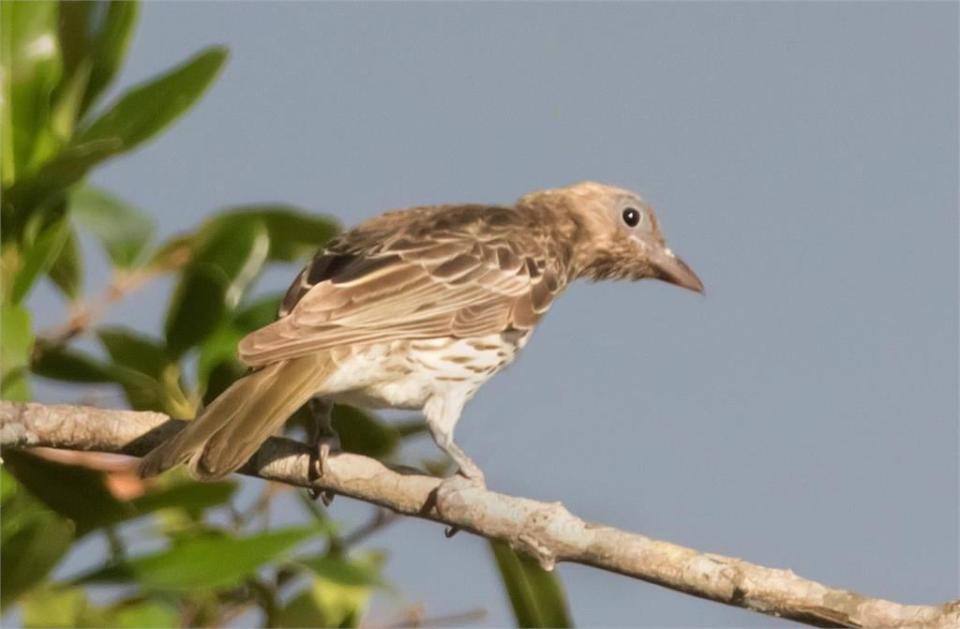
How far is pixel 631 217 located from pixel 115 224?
2674 mm

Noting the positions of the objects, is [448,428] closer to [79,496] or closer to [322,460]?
[322,460]

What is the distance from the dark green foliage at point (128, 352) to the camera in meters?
4.27

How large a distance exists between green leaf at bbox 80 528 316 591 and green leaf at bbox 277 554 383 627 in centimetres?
21

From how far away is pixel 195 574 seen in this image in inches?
166

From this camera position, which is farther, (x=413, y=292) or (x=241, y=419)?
(x=413, y=292)

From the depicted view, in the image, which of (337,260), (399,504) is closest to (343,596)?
(399,504)

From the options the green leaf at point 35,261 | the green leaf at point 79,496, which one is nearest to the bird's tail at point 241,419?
the green leaf at point 79,496

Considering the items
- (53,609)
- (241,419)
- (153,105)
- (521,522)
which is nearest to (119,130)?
(153,105)

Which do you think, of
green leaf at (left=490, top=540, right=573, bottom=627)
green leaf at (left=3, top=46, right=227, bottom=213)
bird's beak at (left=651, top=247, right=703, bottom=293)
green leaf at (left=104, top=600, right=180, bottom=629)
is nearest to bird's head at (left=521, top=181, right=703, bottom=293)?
bird's beak at (left=651, top=247, right=703, bottom=293)

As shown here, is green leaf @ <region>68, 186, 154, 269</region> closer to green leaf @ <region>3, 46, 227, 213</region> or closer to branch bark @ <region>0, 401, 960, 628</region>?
green leaf @ <region>3, 46, 227, 213</region>

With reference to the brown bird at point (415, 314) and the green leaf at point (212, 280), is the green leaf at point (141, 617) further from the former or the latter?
the green leaf at point (212, 280)

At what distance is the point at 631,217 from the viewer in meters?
7.04

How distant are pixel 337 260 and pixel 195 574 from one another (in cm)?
168

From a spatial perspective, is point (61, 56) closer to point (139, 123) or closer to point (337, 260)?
point (139, 123)
